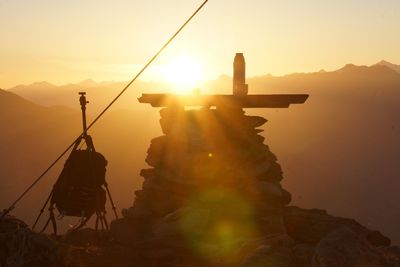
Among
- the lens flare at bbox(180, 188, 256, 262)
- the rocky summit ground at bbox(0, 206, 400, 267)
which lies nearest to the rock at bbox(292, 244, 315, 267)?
the rocky summit ground at bbox(0, 206, 400, 267)

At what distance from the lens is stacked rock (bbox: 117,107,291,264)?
36.1 feet

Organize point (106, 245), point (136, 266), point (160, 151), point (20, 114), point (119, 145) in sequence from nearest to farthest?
point (136, 266)
point (106, 245)
point (160, 151)
point (119, 145)
point (20, 114)

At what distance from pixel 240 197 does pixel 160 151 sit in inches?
89.0

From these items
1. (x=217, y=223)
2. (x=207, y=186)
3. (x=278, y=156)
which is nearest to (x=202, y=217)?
(x=217, y=223)

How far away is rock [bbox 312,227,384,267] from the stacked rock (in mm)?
2867

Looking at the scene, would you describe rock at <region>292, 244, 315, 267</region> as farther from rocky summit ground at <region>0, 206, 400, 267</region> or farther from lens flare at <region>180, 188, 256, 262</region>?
lens flare at <region>180, 188, 256, 262</region>

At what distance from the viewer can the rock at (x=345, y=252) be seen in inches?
299

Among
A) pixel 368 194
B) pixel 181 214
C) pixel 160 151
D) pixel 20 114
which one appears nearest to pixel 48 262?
pixel 181 214

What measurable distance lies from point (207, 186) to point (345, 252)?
4.65 meters

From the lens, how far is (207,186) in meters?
11.9

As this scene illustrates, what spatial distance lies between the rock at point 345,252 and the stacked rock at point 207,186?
2.87m

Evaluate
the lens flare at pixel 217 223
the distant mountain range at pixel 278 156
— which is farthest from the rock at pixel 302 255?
the distant mountain range at pixel 278 156

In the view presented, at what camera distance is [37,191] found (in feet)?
405

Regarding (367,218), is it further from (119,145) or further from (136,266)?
(136,266)
